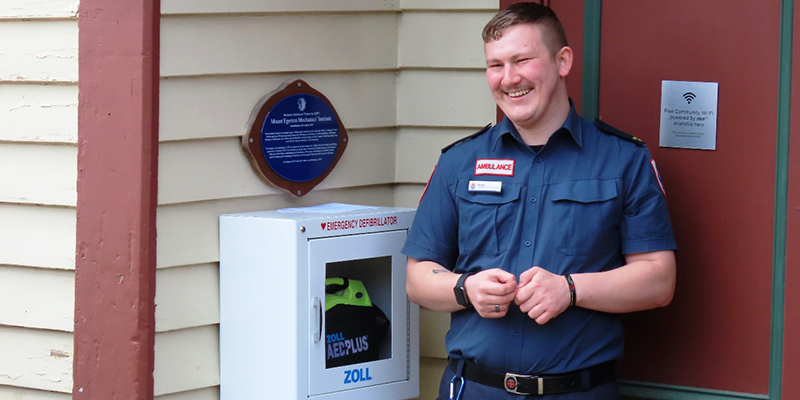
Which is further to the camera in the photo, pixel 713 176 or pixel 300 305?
pixel 713 176

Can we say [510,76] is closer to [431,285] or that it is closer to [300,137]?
[431,285]

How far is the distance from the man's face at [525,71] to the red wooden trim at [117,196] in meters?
1.01

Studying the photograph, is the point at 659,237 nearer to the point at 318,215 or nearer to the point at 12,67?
the point at 318,215

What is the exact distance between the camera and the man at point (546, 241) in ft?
9.35

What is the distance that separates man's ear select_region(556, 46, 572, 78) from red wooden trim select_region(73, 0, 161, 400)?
1.18 meters

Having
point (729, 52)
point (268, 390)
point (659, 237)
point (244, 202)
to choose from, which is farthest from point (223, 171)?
point (729, 52)

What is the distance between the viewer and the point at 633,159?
2.96 meters

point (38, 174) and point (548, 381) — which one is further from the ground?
point (38, 174)

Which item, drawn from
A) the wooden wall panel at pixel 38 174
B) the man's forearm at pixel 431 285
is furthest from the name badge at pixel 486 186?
the wooden wall panel at pixel 38 174

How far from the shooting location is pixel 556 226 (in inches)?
114

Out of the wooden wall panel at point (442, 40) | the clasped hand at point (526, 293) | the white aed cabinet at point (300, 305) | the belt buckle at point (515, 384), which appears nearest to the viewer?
the clasped hand at point (526, 293)

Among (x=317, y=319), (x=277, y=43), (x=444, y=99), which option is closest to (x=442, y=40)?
(x=444, y=99)

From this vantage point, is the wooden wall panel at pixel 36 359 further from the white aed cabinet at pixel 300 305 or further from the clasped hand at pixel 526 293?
the clasped hand at pixel 526 293

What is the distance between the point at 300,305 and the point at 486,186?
66 cm
